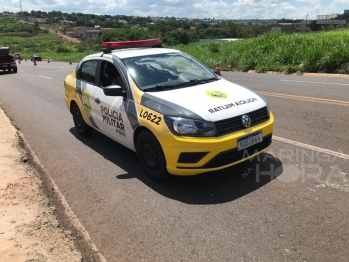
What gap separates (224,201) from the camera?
162 inches

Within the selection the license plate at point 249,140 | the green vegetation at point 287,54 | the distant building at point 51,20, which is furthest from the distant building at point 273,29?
the distant building at point 51,20

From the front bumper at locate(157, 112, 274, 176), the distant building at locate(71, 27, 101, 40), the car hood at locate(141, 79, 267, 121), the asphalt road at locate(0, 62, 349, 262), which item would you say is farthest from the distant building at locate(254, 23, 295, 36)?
the distant building at locate(71, 27, 101, 40)

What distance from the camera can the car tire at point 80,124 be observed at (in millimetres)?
7000

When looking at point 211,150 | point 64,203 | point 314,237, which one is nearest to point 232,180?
point 211,150

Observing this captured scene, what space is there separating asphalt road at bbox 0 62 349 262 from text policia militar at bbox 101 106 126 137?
611mm

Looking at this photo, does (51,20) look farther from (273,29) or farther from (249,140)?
(249,140)

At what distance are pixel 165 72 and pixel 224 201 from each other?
2.25 m

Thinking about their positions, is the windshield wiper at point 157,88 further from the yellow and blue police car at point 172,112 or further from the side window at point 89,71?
the side window at point 89,71

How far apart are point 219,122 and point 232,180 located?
93 cm

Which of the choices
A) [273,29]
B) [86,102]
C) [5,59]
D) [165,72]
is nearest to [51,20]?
[5,59]

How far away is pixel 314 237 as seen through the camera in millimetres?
3305

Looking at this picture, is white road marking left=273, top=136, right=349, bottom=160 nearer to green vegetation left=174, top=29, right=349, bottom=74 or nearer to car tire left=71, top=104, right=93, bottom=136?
car tire left=71, top=104, right=93, bottom=136

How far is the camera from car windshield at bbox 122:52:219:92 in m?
5.07

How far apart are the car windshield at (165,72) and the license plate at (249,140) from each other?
1.30 metres
